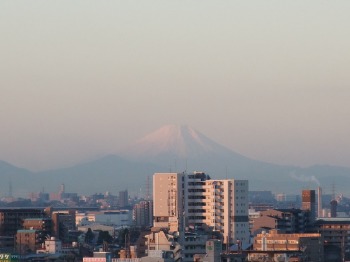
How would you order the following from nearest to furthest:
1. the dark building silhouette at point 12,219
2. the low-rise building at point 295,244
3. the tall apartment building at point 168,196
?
the low-rise building at point 295,244
the tall apartment building at point 168,196
the dark building silhouette at point 12,219

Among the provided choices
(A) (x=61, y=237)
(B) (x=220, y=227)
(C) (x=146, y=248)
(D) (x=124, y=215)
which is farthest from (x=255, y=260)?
(D) (x=124, y=215)

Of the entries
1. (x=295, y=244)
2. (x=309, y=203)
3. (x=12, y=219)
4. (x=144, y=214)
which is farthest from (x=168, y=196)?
(x=144, y=214)

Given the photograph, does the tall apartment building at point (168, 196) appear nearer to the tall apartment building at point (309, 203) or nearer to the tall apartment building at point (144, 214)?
the tall apartment building at point (309, 203)

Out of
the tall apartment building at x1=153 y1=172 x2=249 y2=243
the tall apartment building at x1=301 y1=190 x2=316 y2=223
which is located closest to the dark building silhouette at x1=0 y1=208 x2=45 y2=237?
the tall apartment building at x1=301 y1=190 x2=316 y2=223

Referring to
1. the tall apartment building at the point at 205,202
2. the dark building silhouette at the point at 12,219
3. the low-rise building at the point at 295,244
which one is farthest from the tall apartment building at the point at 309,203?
the low-rise building at the point at 295,244

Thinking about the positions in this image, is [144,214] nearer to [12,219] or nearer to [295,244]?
[12,219]

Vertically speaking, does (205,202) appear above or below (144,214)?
below

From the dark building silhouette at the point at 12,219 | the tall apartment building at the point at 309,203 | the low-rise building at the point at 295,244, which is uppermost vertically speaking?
the tall apartment building at the point at 309,203

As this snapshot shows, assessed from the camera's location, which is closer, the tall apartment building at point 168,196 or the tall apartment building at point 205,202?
the tall apartment building at point 168,196

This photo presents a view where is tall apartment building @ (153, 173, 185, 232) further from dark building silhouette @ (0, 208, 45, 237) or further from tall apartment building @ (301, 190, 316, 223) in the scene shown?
dark building silhouette @ (0, 208, 45, 237)
